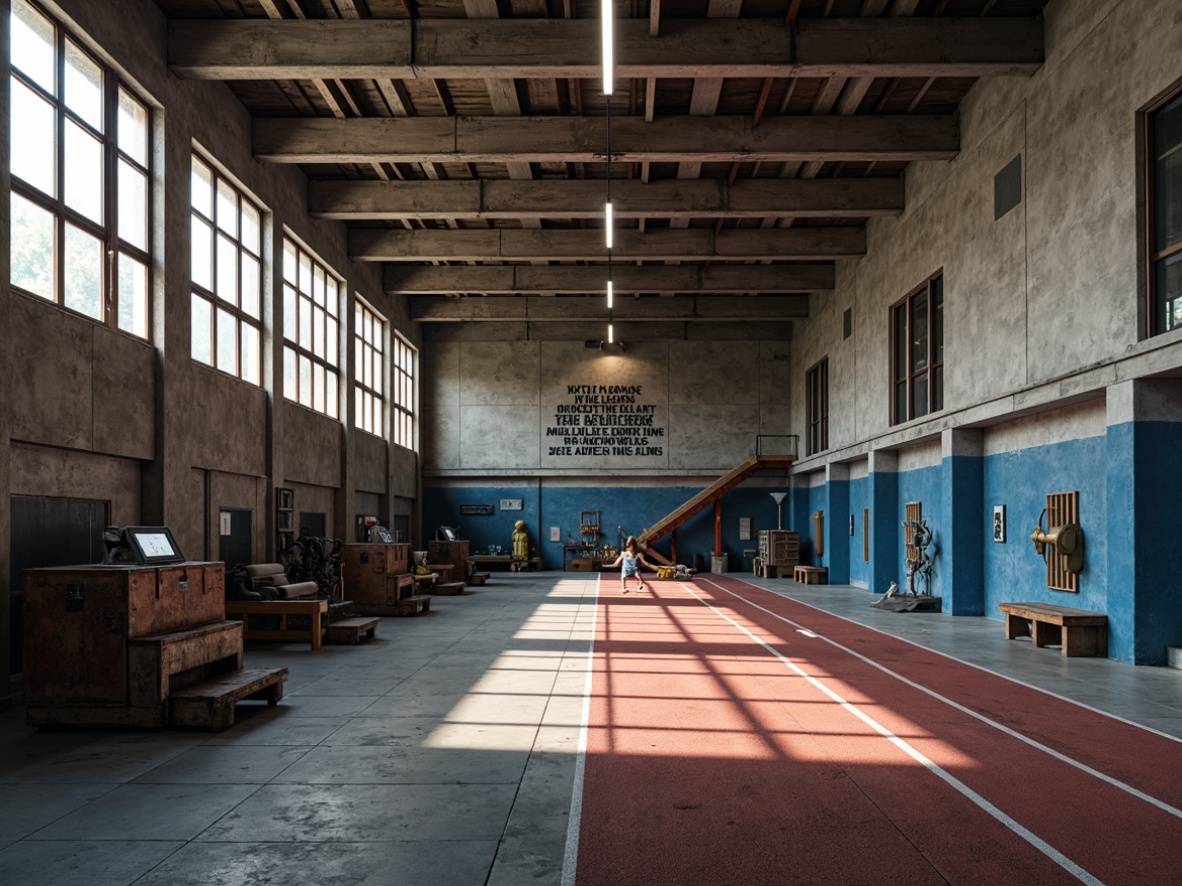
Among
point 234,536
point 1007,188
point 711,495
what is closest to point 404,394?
point 711,495

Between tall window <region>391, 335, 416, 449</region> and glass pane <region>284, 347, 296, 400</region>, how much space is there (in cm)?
859

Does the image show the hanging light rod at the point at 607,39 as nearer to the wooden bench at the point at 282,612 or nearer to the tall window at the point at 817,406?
the wooden bench at the point at 282,612

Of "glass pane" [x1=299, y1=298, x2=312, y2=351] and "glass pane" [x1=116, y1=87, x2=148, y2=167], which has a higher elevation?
"glass pane" [x1=116, y1=87, x2=148, y2=167]

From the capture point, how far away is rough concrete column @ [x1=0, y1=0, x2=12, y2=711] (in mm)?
8594

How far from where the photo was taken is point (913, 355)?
1889 centimetres

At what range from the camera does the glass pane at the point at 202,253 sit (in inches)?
526

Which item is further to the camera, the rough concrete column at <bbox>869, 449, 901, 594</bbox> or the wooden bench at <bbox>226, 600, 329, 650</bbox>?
the rough concrete column at <bbox>869, 449, 901, 594</bbox>

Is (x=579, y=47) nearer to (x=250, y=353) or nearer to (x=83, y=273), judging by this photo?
(x=83, y=273)

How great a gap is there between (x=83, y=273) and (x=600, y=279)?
53.2 feet

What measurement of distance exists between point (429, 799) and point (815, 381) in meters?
24.4

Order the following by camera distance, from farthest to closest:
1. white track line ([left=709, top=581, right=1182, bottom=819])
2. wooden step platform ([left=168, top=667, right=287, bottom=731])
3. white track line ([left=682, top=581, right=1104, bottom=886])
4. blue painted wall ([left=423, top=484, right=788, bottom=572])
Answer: blue painted wall ([left=423, top=484, right=788, bottom=572]) < wooden step platform ([left=168, top=667, right=287, bottom=731]) < white track line ([left=709, top=581, right=1182, bottom=819]) < white track line ([left=682, top=581, right=1104, bottom=886])

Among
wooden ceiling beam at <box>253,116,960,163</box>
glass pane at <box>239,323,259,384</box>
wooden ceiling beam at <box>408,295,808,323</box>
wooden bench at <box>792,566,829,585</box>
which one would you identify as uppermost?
wooden ceiling beam at <box>253,116,960,163</box>

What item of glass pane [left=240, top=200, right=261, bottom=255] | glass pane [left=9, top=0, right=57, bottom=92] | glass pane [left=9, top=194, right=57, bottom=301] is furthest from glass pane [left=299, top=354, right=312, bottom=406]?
glass pane [left=9, top=0, right=57, bottom=92]

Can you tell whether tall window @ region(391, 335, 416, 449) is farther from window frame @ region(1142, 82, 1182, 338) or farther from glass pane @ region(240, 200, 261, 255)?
window frame @ region(1142, 82, 1182, 338)
